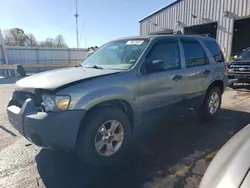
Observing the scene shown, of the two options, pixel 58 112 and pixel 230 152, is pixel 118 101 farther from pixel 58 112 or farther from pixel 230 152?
pixel 230 152

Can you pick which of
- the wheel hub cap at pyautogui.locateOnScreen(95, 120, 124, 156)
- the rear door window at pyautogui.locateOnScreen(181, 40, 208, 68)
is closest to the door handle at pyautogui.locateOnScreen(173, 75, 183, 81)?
the rear door window at pyautogui.locateOnScreen(181, 40, 208, 68)

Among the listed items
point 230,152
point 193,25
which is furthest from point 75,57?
point 230,152

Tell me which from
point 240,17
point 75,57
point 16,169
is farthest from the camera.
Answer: point 75,57

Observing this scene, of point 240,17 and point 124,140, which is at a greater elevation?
point 240,17

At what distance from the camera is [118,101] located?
Answer: 12.0 ft

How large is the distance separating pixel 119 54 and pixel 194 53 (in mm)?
1780

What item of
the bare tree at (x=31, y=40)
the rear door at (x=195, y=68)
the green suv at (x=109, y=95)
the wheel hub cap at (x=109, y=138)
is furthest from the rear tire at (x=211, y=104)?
the bare tree at (x=31, y=40)

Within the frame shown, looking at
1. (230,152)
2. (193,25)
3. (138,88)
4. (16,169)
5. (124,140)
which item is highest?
(193,25)

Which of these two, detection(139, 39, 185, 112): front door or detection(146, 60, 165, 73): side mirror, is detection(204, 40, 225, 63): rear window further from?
detection(146, 60, 165, 73): side mirror

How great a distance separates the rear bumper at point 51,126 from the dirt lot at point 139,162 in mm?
519

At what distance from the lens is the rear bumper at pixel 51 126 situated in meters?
2.94

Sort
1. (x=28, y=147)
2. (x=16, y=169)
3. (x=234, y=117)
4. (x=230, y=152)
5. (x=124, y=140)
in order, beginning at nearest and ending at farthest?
(x=230, y=152) < (x=16, y=169) < (x=124, y=140) < (x=28, y=147) < (x=234, y=117)

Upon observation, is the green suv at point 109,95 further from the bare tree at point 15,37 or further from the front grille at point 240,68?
the bare tree at point 15,37

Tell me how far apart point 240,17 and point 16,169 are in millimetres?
15298
